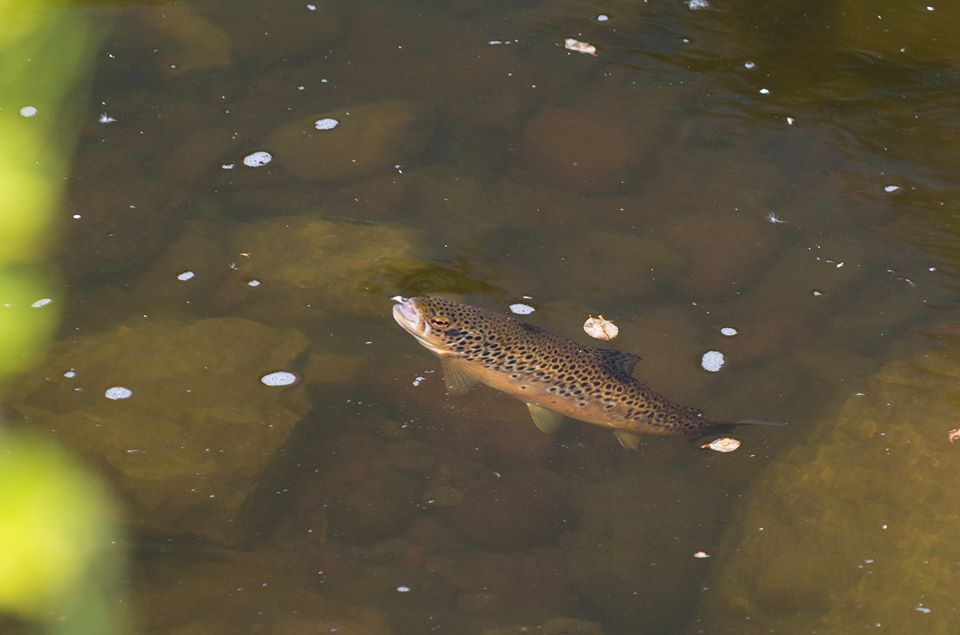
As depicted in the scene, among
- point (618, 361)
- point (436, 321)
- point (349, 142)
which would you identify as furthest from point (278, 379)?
point (349, 142)

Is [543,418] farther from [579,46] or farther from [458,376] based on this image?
[579,46]

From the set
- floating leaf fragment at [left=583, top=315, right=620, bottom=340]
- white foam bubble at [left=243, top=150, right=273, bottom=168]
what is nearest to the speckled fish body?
floating leaf fragment at [left=583, top=315, right=620, bottom=340]

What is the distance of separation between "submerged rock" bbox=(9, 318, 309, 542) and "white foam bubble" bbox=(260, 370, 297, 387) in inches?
1.0

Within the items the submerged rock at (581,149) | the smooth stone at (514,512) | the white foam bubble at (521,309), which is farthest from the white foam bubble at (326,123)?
the smooth stone at (514,512)

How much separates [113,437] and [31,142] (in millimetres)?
2414

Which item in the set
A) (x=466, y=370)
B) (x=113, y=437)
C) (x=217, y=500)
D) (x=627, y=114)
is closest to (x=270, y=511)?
(x=217, y=500)

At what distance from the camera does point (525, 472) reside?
4504 millimetres

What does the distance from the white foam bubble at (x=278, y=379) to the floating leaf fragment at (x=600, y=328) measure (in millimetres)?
1524

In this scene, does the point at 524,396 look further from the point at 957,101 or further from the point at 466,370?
the point at 957,101

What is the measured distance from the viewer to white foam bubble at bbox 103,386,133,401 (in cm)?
447

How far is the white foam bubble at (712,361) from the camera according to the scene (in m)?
4.92

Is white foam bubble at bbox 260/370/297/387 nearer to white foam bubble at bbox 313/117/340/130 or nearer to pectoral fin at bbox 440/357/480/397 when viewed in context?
pectoral fin at bbox 440/357/480/397

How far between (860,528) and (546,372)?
1.60 metres

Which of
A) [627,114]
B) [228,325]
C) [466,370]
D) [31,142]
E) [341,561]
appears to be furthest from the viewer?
[627,114]
